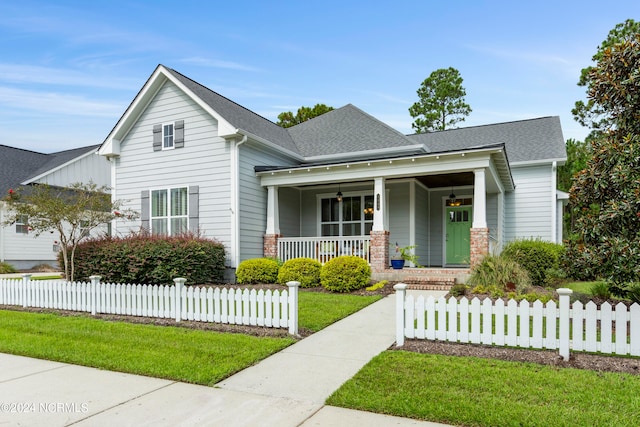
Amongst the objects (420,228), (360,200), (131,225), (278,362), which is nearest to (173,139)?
(131,225)

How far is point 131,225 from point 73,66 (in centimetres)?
582

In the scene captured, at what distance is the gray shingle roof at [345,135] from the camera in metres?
15.1

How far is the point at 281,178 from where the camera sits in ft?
42.6

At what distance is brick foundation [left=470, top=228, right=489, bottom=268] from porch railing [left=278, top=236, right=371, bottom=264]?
2903mm

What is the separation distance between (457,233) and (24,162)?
79.5ft

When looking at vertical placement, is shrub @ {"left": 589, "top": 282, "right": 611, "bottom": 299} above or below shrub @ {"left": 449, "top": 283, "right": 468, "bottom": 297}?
above

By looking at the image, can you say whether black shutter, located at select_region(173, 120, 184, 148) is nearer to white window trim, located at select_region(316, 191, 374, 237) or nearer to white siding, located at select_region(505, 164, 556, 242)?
white window trim, located at select_region(316, 191, 374, 237)

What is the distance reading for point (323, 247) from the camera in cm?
1263

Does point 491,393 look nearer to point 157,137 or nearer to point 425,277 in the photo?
point 425,277

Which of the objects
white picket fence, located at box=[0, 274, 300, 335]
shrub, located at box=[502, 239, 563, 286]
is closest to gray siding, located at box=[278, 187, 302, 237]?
white picket fence, located at box=[0, 274, 300, 335]

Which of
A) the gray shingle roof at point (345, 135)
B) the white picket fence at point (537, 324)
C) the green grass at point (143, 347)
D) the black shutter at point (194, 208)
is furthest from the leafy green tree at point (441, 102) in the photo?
the green grass at point (143, 347)

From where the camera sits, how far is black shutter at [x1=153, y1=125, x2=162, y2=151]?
13773 millimetres

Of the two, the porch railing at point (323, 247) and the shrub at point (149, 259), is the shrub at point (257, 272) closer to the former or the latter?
the shrub at point (149, 259)

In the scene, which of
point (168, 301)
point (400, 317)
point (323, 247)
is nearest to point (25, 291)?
point (168, 301)
